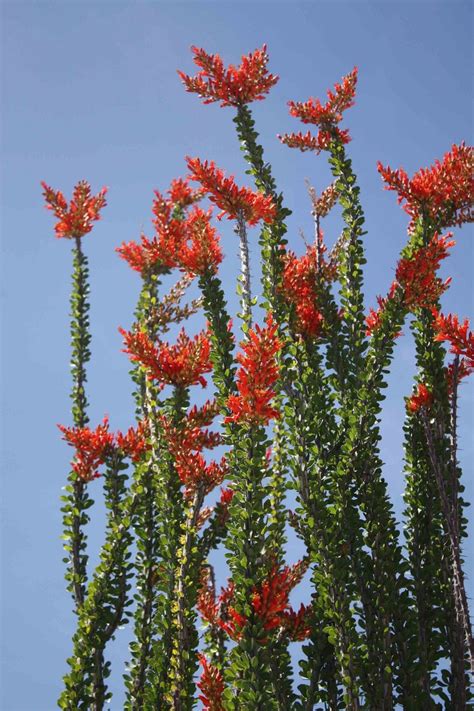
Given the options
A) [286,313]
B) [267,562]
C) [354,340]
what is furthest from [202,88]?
[267,562]

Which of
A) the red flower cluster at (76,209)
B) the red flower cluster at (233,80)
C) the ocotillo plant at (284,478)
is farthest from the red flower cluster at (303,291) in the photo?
the red flower cluster at (76,209)

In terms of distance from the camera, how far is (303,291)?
6.75 meters

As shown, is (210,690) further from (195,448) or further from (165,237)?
(165,237)

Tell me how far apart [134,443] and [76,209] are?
11.9 feet

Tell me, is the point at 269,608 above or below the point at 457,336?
below

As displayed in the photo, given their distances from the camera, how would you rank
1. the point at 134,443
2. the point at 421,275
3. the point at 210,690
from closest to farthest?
the point at 210,690
the point at 421,275
the point at 134,443

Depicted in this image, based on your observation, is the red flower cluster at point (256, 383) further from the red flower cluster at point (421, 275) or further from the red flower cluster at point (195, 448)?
the red flower cluster at point (421, 275)

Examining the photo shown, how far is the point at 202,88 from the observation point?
711cm

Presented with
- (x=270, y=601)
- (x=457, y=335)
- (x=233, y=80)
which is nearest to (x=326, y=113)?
(x=233, y=80)

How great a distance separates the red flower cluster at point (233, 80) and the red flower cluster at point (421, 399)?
3.26 meters

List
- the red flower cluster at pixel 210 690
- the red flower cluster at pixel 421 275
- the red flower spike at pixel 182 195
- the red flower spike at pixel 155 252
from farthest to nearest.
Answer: the red flower spike at pixel 182 195 → the red flower spike at pixel 155 252 → the red flower cluster at pixel 421 275 → the red flower cluster at pixel 210 690

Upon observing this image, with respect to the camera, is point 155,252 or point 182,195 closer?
point 155,252

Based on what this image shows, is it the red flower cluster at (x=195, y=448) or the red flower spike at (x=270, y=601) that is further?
the red flower cluster at (x=195, y=448)

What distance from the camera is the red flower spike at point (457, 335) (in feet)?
19.4
